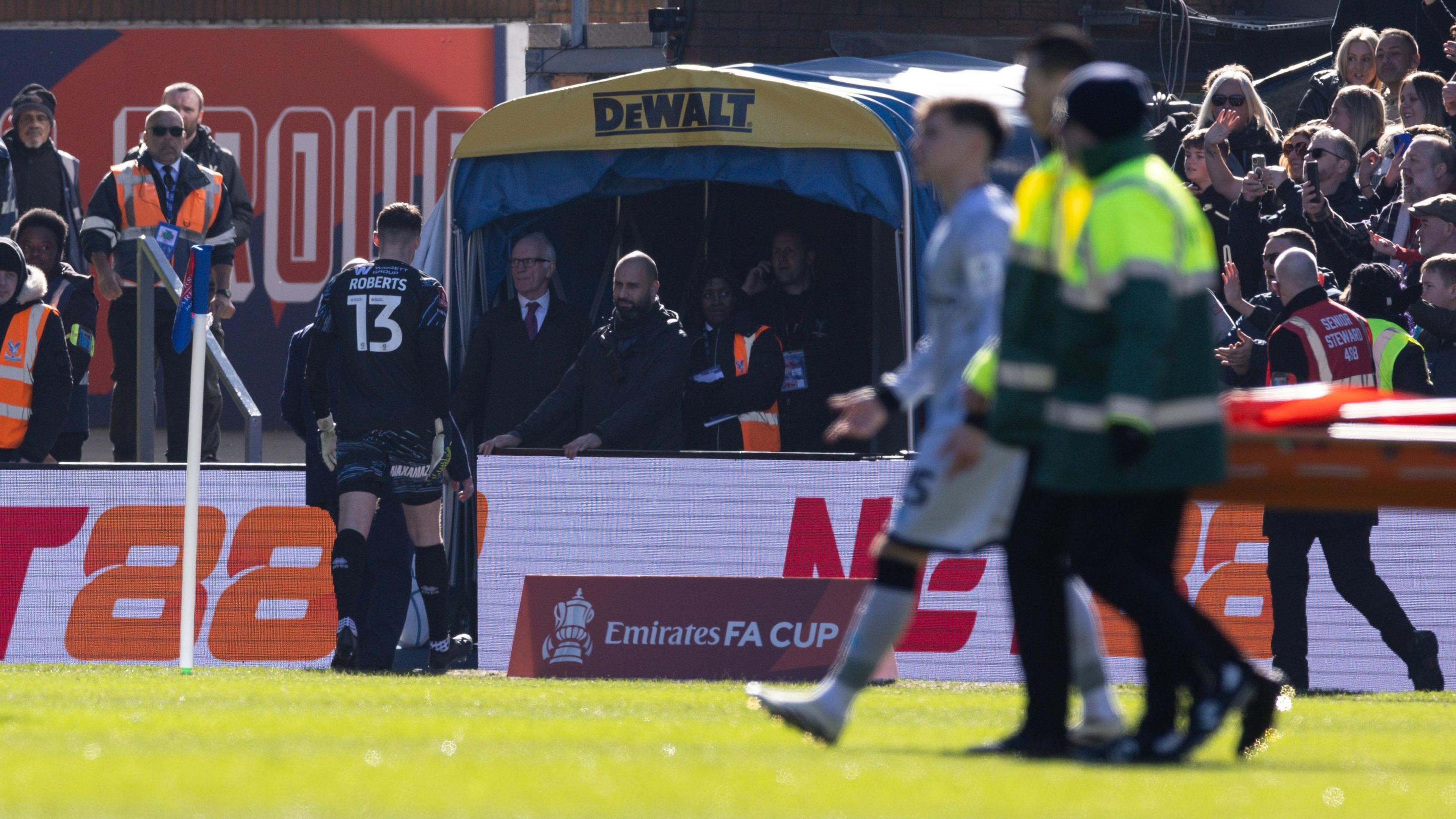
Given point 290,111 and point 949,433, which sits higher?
point 290,111

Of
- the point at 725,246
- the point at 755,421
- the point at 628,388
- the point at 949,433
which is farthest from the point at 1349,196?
the point at 949,433

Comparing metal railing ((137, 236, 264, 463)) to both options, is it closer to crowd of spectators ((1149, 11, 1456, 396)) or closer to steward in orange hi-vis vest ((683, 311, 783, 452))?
steward in orange hi-vis vest ((683, 311, 783, 452))

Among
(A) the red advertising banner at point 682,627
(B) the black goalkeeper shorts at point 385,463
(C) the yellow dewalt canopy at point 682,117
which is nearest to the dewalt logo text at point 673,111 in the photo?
(C) the yellow dewalt canopy at point 682,117

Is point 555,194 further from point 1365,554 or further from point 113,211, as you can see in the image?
point 1365,554

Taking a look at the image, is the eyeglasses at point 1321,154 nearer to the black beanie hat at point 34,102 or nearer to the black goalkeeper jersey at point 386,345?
the black goalkeeper jersey at point 386,345

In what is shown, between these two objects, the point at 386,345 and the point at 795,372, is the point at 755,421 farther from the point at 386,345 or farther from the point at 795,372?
the point at 386,345

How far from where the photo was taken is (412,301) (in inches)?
418

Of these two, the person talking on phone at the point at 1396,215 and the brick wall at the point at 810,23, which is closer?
the person talking on phone at the point at 1396,215

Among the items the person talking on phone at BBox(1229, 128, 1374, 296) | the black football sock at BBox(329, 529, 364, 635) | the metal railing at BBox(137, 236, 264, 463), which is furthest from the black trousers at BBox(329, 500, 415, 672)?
the person talking on phone at BBox(1229, 128, 1374, 296)

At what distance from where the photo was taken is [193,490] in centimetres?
992

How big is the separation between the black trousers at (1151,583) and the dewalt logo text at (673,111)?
687 cm

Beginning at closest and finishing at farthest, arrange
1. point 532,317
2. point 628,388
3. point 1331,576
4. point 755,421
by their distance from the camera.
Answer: point 1331,576 < point 628,388 < point 532,317 < point 755,421

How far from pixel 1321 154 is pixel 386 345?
17.7ft

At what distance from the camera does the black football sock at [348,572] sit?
34.5 feet
